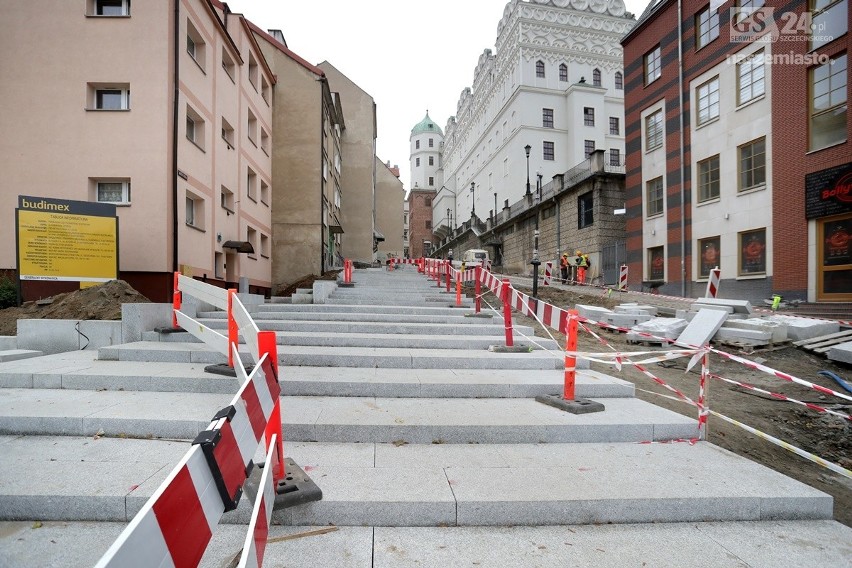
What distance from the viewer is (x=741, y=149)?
16281mm

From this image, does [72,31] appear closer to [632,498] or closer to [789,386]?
[632,498]

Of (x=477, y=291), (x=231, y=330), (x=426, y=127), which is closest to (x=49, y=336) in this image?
(x=231, y=330)

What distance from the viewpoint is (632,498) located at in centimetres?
303

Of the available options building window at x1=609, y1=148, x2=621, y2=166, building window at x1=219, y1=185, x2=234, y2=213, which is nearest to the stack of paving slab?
building window at x1=219, y1=185, x2=234, y2=213

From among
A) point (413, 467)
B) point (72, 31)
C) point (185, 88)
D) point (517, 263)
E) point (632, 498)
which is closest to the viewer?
point (632, 498)

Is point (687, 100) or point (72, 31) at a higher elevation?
point (687, 100)

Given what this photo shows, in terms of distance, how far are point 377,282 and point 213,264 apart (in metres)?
5.71

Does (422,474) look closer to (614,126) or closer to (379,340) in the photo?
(379,340)

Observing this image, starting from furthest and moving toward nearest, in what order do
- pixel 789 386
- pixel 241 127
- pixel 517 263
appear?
pixel 517 263 < pixel 241 127 < pixel 789 386

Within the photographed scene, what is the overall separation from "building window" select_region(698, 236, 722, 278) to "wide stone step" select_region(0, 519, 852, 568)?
55.5 feet

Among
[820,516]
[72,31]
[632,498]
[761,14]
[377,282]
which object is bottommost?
[820,516]

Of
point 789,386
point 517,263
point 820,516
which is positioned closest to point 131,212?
point 820,516

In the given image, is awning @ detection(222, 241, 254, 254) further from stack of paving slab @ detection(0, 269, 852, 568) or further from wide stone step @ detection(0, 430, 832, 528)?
wide stone step @ detection(0, 430, 832, 528)

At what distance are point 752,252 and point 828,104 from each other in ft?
16.9
